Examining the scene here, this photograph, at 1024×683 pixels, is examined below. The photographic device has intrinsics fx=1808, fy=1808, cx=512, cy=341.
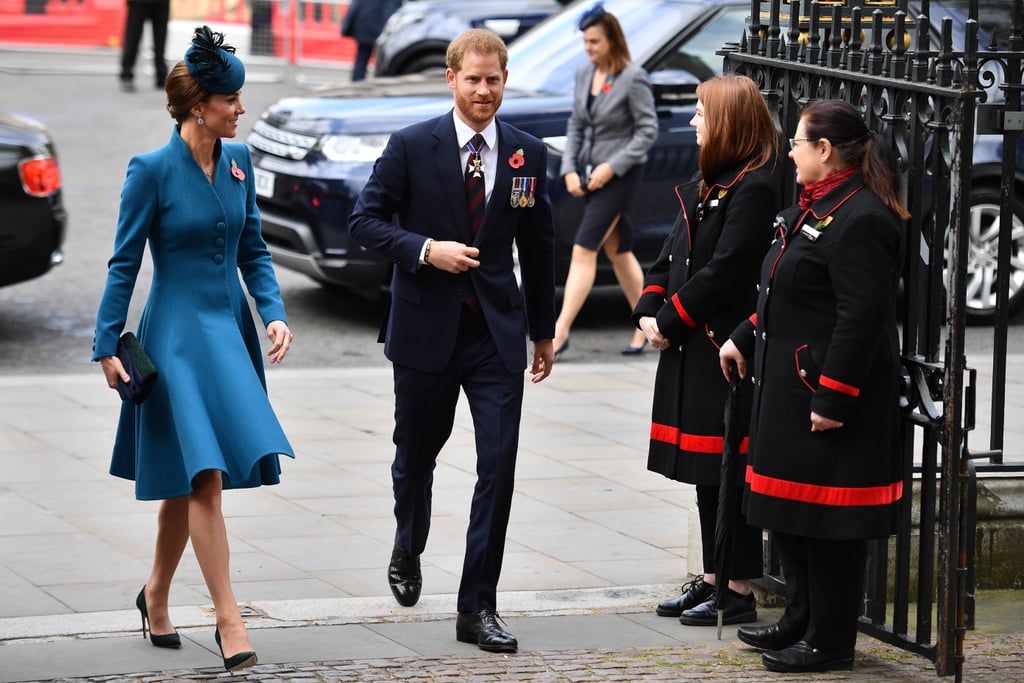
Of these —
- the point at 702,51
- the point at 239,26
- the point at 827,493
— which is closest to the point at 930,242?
the point at 827,493

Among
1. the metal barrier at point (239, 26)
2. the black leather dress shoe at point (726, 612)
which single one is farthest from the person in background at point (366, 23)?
the black leather dress shoe at point (726, 612)

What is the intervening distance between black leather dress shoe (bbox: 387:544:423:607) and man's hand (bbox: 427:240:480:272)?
1.05 metres

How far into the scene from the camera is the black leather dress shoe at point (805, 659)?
210 inches

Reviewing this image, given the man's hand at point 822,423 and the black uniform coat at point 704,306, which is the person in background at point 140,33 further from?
the man's hand at point 822,423

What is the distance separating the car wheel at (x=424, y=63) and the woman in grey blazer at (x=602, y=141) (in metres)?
6.09

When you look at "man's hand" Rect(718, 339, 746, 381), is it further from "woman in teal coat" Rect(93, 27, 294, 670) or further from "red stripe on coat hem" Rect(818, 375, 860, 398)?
"woman in teal coat" Rect(93, 27, 294, 670)

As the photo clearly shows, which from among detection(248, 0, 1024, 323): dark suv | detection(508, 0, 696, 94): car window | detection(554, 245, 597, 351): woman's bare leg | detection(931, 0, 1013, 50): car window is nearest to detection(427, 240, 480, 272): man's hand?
detection(931, 0, 1013, 50): car window

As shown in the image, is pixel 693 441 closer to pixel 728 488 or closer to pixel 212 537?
pixel 728 488

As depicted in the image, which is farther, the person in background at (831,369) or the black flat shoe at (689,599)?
the black flat shoe at (689,599)

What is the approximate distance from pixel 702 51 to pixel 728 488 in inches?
239

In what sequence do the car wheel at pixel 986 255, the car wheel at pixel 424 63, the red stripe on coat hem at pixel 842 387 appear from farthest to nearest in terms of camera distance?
the car wheel at pixel 424 63, the car wheel at pixel 986 255, the red stripe on coat hem at pixel 842 387

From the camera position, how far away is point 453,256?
5508 mm

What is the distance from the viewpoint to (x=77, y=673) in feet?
16.8

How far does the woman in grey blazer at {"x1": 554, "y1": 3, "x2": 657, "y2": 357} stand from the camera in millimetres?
10016
